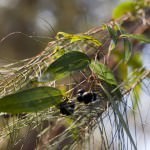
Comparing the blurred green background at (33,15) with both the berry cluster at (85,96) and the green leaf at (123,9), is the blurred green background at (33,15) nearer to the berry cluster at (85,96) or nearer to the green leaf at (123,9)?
the green leaf at (123,9)

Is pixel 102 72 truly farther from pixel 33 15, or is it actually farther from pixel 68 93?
pixel 33 15

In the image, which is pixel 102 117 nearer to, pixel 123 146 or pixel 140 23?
pixel 123 146

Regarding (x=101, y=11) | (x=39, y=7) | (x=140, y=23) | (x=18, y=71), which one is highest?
(x=39, y=7)

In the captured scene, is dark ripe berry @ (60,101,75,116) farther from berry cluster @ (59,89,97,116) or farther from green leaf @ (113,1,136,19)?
green leaf @ (113,1,136,19)

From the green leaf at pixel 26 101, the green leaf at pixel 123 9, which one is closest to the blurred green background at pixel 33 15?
the green leaf at pixel 123 9

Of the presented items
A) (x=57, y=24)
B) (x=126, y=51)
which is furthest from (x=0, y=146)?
(x=57, y=24)

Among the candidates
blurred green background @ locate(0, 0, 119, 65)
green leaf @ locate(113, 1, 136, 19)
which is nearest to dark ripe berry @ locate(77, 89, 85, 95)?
green leaf @ locate(113, 1, 136, 19)

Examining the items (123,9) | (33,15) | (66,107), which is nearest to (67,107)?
(66,107)
